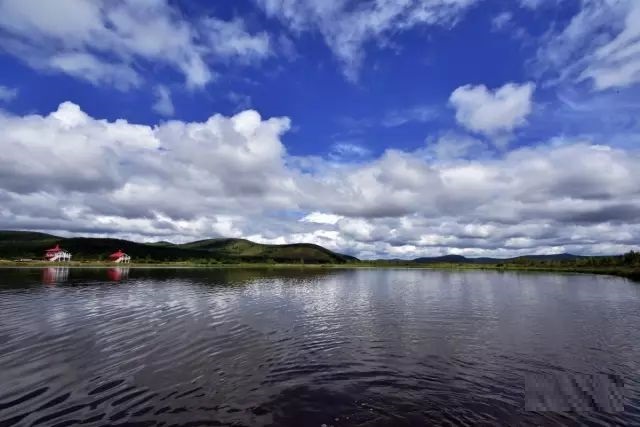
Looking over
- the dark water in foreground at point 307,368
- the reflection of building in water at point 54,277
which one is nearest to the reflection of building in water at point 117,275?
the reflection of building in water at point 54,277

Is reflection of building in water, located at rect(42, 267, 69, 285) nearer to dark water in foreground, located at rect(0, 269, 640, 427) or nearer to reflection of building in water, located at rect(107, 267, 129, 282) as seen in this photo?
reflection of building in water, located at rect(107, 267, 129, 282)

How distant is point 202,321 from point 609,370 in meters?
A: 40.4

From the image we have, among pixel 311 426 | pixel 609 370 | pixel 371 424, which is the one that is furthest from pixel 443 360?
pixel 311 426

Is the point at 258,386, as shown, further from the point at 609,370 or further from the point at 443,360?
the point at 609,370

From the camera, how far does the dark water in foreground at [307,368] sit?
19891mm

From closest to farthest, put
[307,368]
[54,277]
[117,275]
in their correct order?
[307,368]
[54,277]
[117,275]

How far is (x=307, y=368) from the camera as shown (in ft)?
91.7

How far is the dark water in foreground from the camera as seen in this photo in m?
19.9

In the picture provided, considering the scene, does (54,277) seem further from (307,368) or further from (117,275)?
(307,368)

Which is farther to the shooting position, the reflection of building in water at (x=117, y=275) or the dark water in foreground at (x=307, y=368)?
the reflection of building in water at (x=117, y=275)

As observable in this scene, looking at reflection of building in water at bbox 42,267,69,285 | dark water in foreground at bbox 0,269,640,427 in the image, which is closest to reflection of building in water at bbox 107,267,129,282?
reflection of building in water at bbox 42,267,69,285

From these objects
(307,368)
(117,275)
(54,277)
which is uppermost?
(117,275)

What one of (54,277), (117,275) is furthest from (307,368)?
(117,275)

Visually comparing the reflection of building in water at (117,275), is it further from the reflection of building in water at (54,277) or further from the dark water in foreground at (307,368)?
the dark water in foreground at (307,368)
